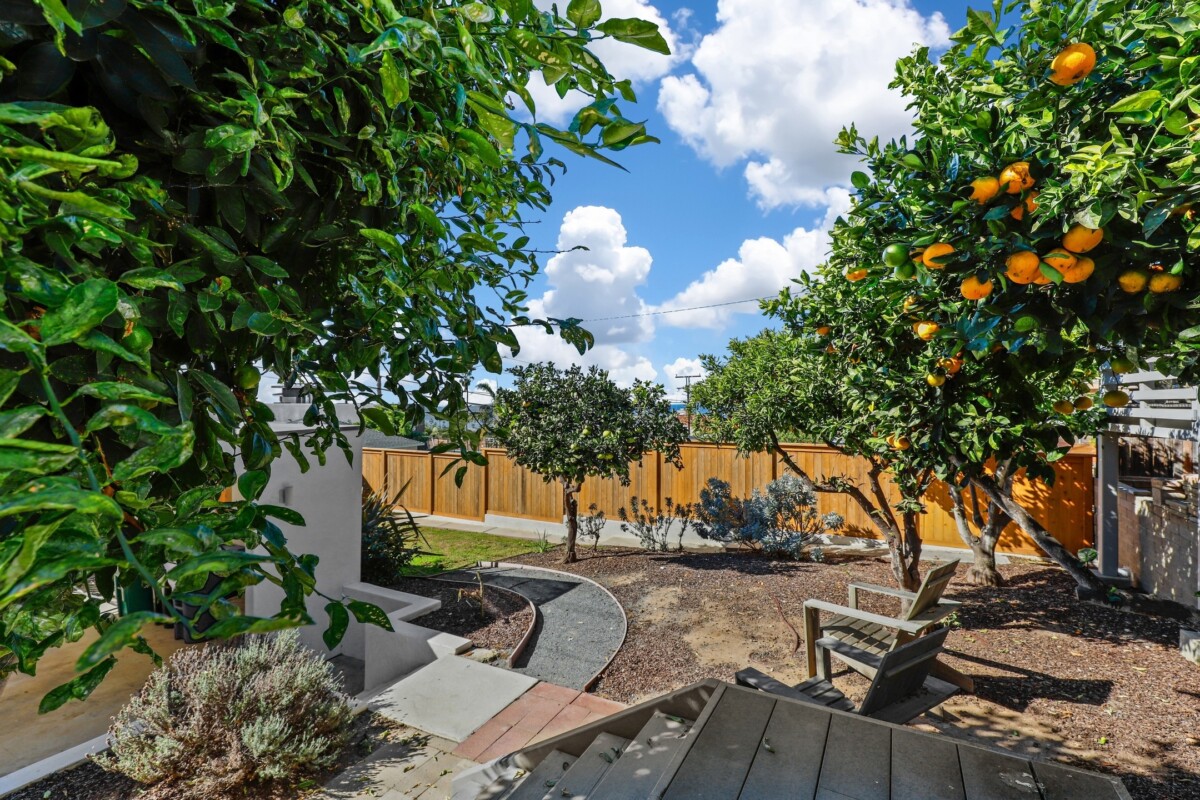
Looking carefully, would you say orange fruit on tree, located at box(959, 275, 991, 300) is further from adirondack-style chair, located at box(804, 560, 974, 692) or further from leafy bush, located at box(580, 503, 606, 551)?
leafy bush, located at box(580, 503, 606, 551)

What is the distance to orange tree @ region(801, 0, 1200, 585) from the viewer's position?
150 centimetres

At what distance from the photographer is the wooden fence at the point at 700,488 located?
26.5 feet

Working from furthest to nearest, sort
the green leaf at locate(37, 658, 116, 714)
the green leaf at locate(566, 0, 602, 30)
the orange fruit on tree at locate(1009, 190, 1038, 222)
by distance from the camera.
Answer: the orange fruit on tree at locate(1009, 190, 1038, 222)
the green leaf at locate(566, 0, 602, 30)
the green leaf at locate(37, 658, 116, 714)

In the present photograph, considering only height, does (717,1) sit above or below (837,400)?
above

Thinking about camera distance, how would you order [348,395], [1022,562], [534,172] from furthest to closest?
[1022,562] → [534,172] → [348,395]

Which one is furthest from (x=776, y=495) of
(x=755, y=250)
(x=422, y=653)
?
(x=755, y=250)

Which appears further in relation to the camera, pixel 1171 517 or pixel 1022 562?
pixel 1022 562

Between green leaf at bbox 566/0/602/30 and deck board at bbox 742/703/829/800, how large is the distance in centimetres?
216

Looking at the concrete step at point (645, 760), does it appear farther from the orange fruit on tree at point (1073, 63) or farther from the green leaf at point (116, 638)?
the orange fruit on tree at point (1073, 63)

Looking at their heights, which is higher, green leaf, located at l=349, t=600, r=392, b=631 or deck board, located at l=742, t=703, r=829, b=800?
green leaf, located at l=349, t=600, r=392, b=631

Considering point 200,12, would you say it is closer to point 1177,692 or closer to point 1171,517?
point 1177,692

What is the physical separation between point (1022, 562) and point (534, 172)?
8.83m

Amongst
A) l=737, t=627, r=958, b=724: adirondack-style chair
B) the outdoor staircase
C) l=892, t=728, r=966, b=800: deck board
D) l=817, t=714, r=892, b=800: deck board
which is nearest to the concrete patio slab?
the outdoor staircase

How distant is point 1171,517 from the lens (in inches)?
202
